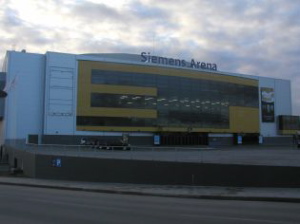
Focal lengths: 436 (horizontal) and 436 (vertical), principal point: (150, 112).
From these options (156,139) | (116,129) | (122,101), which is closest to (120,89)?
(122,101)

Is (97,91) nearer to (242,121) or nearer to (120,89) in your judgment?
(120,89)

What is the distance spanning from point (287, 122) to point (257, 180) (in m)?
84.1

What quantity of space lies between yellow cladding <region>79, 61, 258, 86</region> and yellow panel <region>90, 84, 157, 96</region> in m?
3.12

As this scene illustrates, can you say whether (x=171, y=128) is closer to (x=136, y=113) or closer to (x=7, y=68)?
(x=136, y=113)

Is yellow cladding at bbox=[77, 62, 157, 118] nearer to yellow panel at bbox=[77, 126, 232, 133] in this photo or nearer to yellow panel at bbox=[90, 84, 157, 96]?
yellow panel at bbox=[90, 84, 157, 96]

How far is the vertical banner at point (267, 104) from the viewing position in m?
99.8

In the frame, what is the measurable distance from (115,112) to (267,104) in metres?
40.5

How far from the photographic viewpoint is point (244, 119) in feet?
313


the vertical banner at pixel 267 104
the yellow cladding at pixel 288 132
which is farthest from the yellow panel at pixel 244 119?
the yellow cladding at pixel 288 132

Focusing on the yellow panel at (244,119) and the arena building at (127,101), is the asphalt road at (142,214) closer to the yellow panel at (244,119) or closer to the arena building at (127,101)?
the arena building at (127,101)

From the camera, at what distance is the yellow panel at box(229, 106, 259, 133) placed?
307ft

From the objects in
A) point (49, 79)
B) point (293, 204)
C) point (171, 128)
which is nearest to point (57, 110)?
point (49, 79)

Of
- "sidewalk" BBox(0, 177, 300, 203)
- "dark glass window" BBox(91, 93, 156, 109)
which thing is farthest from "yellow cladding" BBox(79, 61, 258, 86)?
"sidewalk" BBox(0, 177, 300, 203)

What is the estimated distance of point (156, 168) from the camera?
84.7 ft
